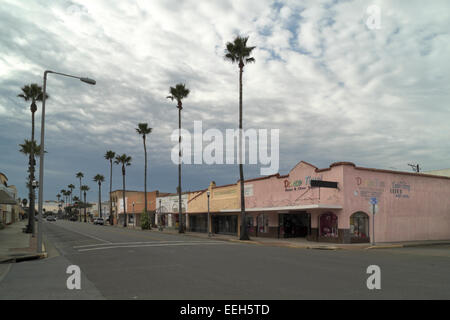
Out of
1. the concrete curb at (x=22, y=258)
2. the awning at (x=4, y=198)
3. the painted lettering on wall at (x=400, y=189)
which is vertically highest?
the painted lettering on wall at (x=400, y=189)

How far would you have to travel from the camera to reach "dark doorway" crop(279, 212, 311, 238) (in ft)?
113

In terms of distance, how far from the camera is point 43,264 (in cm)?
1552

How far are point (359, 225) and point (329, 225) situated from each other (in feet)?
7.10

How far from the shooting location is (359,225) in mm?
28531

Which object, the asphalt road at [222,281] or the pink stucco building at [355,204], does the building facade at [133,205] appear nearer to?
the pink stucco building at [355,204]

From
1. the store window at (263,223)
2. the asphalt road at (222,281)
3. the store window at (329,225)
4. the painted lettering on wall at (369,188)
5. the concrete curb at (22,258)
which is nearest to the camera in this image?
the asphalt road at (222,281)

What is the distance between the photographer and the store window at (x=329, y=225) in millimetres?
28453

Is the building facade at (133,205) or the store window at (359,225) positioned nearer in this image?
the store window at (359,225)

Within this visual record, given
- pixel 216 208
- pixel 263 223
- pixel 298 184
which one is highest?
pixel 298 184

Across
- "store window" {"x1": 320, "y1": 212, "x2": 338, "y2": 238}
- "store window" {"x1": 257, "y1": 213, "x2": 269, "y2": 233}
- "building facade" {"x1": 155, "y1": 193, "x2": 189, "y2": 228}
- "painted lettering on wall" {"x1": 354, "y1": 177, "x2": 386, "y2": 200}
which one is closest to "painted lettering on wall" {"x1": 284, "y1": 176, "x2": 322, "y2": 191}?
"store window" {"x1": 320, "y1": 212, "x2": 338, "y2": 238}

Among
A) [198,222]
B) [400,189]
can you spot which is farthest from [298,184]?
[198,222]

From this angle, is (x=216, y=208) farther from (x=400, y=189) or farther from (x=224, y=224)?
(x=400, y=189)

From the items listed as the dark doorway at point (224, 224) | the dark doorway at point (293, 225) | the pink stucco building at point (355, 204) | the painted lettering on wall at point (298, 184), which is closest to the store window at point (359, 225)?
the pink stucco building at point (355, 204)
